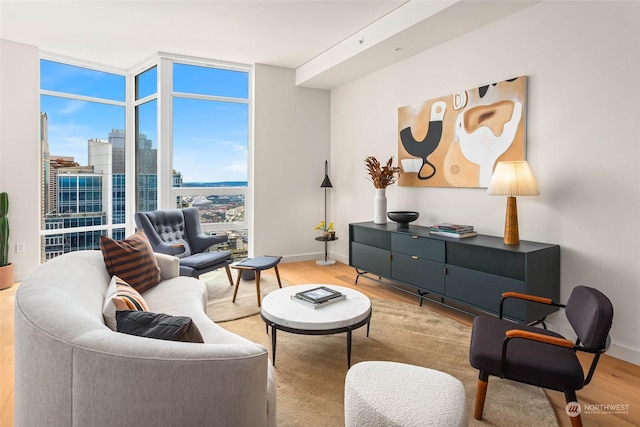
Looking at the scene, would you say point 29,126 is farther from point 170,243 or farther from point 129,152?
point 170,243

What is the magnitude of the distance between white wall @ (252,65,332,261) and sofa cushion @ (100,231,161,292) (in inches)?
107

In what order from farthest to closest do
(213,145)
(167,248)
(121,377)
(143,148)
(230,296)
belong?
(143,148), (213,145), (230,296), (167,248), (121,377)

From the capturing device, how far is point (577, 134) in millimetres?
2902

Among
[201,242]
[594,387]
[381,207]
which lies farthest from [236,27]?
[594,387]

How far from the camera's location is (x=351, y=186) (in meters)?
5.65

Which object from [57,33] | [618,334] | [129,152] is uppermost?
[57,33]

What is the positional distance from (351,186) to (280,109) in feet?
5.32

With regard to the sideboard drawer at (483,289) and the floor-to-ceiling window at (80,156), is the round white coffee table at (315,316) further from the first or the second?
the floor-to-ceiling window at (80,156)

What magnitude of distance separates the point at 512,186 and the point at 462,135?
103cm

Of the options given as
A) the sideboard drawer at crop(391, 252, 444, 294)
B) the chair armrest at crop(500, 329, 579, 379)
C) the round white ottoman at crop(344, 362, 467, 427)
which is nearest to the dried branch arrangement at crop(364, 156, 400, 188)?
the sideboard drawer at crop(391, 252, 444, 294)

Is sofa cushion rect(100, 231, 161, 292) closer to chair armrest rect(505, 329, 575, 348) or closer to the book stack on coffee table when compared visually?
the book stack on coffee table

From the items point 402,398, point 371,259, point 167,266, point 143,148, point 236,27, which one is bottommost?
point 402,398

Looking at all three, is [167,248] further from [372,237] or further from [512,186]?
[512,186]

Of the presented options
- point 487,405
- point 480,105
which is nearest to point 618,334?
point 487,405
